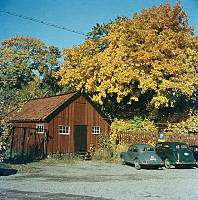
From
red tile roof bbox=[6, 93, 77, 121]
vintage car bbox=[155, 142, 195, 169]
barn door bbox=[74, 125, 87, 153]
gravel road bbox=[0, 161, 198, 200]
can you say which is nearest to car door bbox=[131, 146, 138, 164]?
vintage car bbox=[155, 142, 195, 169]

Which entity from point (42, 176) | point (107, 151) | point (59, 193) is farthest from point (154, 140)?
point (59, 193)

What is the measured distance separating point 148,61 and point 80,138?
980 cm

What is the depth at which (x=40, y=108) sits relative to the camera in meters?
24.5

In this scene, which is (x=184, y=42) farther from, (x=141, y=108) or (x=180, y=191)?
(x=180, y=191)

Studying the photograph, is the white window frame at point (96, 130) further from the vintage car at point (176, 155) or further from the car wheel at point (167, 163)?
the car wheel at point (167, 163)

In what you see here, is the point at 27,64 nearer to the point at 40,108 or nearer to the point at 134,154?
the point at 40,108

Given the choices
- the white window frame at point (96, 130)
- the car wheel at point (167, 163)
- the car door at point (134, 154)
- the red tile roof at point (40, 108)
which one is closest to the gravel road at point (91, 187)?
the car door at point (134, 154)

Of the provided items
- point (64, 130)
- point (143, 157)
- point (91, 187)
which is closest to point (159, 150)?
point (143, 157)

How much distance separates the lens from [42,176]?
13.3 m

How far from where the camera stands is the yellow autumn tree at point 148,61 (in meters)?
25.6

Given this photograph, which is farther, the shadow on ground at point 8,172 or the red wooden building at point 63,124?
the red wooden building at point 63,124

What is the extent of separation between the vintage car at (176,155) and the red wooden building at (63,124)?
736 centimetres

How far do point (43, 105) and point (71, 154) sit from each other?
568 centimetres

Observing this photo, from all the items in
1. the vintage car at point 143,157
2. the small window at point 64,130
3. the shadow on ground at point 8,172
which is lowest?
the shadow on ground at point 8,172
